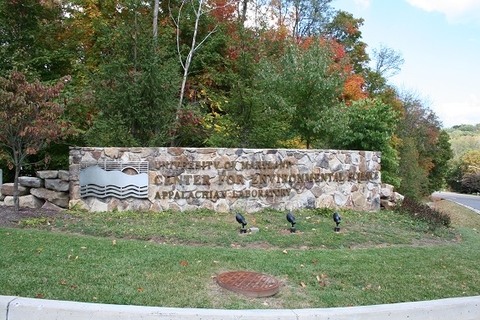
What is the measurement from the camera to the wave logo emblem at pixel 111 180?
28.2ft

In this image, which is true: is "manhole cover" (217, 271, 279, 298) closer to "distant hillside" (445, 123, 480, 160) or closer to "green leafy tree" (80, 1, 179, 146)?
"green leafy tree" (80, 1, 179, 146)

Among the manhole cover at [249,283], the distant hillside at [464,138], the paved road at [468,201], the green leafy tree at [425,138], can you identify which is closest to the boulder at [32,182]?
the manhole cover at [249,283]

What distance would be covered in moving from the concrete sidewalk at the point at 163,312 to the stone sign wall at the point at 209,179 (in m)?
5.13

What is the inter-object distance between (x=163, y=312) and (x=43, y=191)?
253 inches

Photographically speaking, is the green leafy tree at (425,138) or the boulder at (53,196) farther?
the green leafy tree at (425,138)

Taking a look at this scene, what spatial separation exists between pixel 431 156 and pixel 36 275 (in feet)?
124

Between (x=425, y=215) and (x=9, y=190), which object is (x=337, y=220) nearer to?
(x=425, y=215)

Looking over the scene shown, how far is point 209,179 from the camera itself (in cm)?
911

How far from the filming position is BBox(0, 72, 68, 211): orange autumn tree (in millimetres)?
7442

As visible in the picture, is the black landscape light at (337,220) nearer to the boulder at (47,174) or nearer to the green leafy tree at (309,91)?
the green leafy tree at (309,91)

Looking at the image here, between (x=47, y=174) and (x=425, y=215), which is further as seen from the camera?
(x=425, y=215)

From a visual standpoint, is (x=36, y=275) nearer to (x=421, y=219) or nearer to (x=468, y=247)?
(x=468, y=247)

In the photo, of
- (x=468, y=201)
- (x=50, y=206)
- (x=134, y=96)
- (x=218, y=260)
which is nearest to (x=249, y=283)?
(x=218, y=260)

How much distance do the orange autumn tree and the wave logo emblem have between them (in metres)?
1.03
